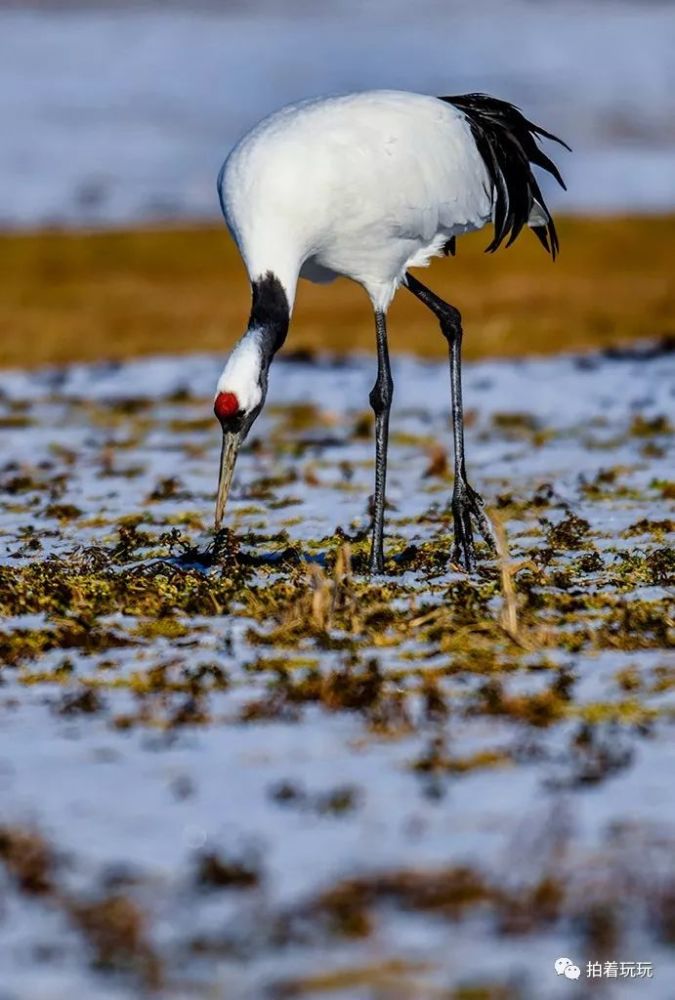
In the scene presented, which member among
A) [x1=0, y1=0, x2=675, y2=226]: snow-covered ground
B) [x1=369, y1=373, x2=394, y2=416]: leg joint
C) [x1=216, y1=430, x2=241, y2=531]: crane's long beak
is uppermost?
[x1=0, y1=0, x2=675, y2=226]: snow-covered ground

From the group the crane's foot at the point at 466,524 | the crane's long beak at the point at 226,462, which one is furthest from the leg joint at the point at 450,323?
the crane's long beak at the point at 226,462

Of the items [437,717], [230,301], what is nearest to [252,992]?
[437,717]

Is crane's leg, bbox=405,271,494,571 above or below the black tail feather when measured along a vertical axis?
below

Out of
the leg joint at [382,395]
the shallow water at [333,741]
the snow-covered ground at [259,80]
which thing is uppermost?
the snow-covered ground at [259,80]

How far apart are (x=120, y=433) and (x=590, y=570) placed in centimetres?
437

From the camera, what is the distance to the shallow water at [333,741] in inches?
118

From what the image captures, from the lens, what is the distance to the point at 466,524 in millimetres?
6273

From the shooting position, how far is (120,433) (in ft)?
31.7

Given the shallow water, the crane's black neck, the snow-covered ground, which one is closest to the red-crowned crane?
the crane's black neck

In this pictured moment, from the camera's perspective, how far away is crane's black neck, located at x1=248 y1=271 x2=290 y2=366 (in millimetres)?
5895

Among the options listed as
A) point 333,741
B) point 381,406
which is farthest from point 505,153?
point 333,741

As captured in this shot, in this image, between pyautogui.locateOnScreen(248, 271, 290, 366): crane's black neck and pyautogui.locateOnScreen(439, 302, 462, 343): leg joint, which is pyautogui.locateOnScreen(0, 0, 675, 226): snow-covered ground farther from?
pyautogui.locateOnScreen(248, 271, 290, 366): crane's black neck

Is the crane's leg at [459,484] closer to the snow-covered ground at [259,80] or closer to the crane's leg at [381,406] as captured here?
the crane's leg at [381,406]

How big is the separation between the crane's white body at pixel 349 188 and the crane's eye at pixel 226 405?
54 cm
